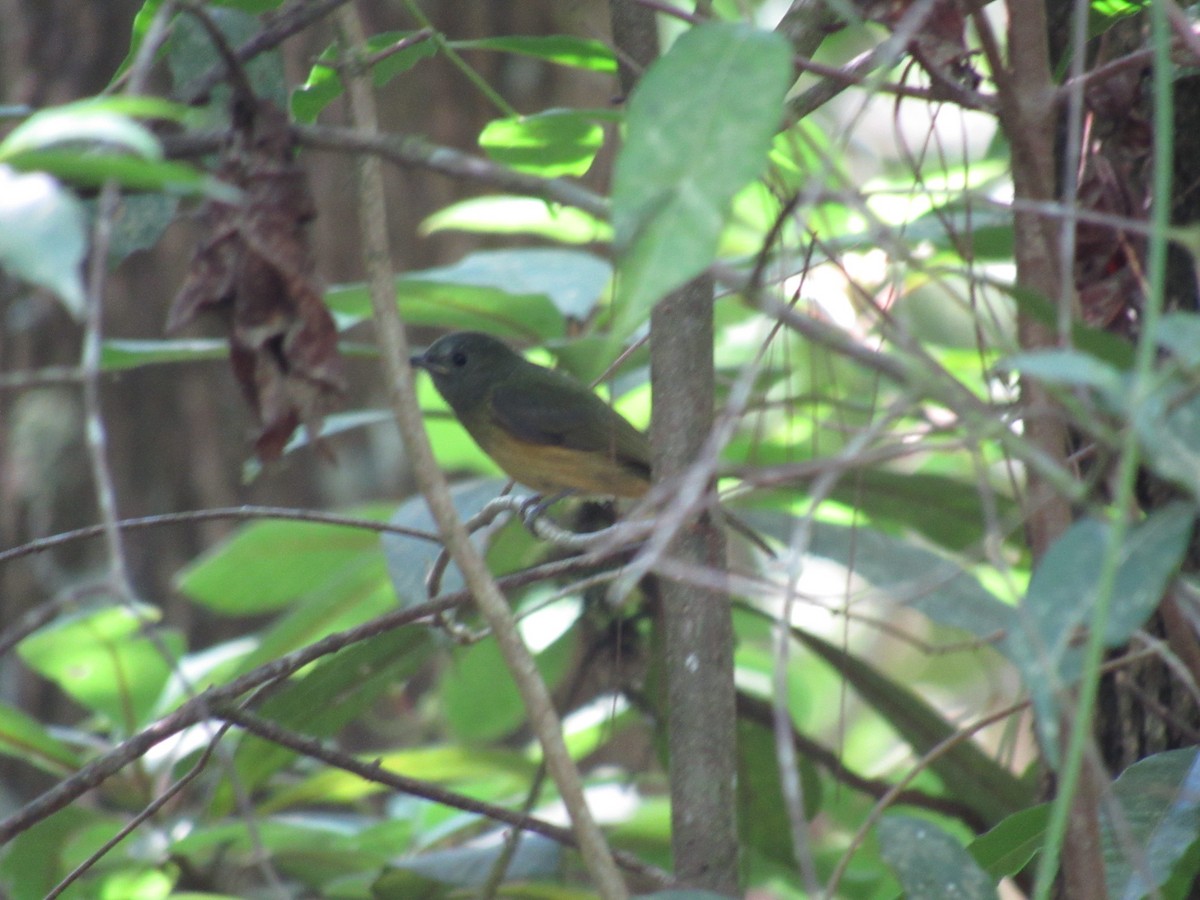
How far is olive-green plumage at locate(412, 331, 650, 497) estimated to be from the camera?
404 cm

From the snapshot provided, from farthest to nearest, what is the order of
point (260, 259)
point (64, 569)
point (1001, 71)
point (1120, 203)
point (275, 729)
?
point (64, 569) < point (1120, 203) < point (275, 729) < point (1001, 71) < point (260, 259)

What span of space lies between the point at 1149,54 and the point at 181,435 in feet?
15.1

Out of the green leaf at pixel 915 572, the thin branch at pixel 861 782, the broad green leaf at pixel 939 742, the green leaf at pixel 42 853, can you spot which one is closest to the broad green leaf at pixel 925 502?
the green leaf at pixel 915 572

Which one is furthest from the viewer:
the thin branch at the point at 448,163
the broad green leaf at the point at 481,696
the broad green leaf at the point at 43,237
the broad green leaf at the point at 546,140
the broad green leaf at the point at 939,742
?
the broad green leaf at the point at 481,696

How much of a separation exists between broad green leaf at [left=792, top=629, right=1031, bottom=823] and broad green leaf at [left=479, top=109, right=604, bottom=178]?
1027mm

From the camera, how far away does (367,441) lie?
217 inches

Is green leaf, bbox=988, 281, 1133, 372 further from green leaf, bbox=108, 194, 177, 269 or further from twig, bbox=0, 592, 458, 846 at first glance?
green leaf, bbox=108, 194, 177, 269

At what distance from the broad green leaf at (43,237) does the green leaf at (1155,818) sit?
3.90ft

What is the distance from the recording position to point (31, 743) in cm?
267

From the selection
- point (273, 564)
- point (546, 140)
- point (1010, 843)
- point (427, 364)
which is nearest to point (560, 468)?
point (427, 364)

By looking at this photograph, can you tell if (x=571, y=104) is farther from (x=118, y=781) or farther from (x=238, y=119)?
(x=238, y=119)

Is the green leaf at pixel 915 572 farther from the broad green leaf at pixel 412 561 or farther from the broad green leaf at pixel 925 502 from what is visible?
the broad green leaf at pixel 412 561

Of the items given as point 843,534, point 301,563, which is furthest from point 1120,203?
point 301,563

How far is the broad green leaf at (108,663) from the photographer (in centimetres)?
304
